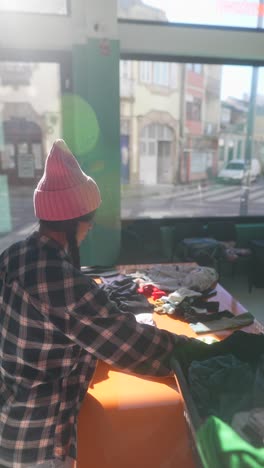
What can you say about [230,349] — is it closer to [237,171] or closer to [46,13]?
[46,13]

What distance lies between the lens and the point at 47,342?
0.98 meters

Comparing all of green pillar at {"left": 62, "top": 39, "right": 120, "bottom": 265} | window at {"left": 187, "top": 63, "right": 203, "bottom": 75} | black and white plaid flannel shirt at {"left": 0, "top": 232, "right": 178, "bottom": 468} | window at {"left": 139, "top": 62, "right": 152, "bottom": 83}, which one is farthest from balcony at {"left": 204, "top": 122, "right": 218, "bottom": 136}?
black and white plaid flannel shirt at {"left": 0, "top": 232, "right": 178, "bottom": 468}

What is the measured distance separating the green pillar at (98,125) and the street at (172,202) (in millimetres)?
381

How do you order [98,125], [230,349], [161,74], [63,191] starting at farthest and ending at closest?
1. [161,74]
2. [98,125]
3. [230,349]
4. [63,191]

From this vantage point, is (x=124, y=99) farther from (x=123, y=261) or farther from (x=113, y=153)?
(x=123, y=261)

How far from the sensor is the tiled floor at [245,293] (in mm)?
3703

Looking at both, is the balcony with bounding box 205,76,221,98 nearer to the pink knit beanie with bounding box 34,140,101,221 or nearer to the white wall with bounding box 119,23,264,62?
the white wall with bounding box 119,23,264,62

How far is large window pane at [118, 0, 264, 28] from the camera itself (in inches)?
157

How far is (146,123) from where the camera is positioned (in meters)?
4.56

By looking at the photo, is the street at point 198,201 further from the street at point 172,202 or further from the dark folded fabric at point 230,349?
the dark folded fabric at point 230,349

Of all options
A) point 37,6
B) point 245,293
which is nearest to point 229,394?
point 245,293

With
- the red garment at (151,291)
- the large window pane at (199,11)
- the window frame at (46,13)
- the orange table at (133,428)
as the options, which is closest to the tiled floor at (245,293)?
the red garment at (151,291)

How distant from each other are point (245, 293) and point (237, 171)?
1625 mm

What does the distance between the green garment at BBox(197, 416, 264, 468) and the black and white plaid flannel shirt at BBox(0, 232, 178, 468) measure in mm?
265
